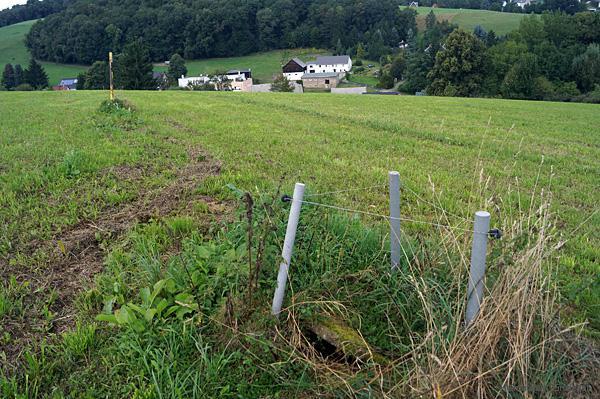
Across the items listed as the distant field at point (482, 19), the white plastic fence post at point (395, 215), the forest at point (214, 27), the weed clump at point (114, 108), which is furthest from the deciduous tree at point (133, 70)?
the distant field at point (482, 19)

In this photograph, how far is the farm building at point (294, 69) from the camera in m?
79.6

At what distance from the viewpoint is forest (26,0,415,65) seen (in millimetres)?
75000

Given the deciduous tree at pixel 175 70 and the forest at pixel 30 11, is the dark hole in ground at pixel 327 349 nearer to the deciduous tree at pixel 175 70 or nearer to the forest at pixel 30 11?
the deciduous tree at pixel 175 70

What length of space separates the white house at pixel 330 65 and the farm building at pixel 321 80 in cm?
570

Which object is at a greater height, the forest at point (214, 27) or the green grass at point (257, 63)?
the forest at point (214, 27)

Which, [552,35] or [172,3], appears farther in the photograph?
[172,3]

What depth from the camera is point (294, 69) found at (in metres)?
81.6

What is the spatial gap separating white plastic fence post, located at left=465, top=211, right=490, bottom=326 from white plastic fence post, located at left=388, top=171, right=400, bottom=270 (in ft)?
2.34

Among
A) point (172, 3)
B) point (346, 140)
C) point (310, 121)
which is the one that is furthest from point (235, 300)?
point (172, 3)

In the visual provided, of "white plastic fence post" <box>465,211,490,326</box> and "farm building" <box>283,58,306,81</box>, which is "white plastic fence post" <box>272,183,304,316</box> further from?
"farm building" <box>283,58,306,81</box>

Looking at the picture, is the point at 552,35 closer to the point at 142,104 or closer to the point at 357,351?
the point at 142,104

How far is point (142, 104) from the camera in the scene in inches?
565

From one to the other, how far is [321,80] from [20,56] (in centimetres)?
5348

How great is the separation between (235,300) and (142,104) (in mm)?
13027
